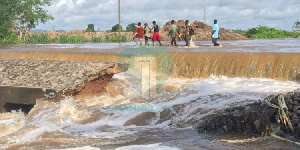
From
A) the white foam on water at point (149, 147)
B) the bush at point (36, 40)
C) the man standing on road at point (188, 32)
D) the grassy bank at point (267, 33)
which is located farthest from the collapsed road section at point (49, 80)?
the grassy bank at point (267, 33)

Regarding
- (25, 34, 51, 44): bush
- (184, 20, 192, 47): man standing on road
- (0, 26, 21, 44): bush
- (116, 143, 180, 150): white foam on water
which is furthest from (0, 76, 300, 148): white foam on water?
(25, 34, 51, 44): bush

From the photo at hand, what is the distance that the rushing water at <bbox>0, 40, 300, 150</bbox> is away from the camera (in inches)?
191

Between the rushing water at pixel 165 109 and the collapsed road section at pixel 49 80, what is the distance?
203mm

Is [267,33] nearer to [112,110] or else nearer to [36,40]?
[36,40]

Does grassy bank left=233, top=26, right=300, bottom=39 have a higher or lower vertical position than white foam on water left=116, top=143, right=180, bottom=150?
higher

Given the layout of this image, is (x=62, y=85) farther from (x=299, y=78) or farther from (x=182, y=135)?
(x=299, y=78)

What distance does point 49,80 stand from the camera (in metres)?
7.52

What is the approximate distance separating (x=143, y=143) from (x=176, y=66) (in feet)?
21.4

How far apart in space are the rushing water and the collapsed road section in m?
0.20

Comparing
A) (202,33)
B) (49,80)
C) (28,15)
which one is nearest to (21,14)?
(28,15)

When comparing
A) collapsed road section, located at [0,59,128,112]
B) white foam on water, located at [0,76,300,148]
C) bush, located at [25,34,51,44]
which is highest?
bush, located at [25,34,51,44]

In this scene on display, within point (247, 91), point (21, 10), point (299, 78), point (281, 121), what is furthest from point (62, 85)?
point (21, 10)

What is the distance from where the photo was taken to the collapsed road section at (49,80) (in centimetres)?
726

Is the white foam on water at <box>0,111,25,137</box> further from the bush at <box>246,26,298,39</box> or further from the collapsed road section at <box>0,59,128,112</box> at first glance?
the bush at <box>246,26,298,39</box>
